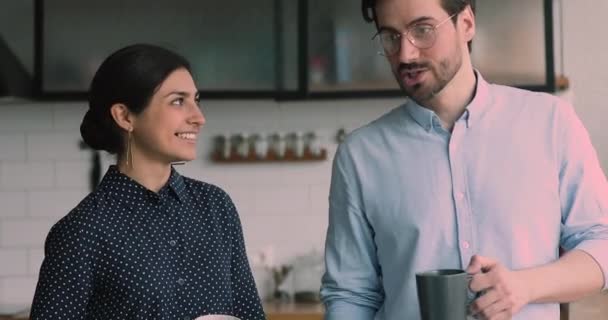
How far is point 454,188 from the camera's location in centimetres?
130

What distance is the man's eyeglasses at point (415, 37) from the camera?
1263 millimetres

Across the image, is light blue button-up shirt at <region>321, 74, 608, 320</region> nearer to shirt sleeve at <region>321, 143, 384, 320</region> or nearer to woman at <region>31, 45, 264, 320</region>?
shirt sleeve at <region>321, 143, 384, 320</region>

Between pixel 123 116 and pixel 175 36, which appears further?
pixel 175 36

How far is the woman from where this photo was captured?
1569 millimetres

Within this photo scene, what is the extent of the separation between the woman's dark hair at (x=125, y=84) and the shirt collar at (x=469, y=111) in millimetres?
533

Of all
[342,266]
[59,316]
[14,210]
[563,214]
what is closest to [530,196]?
[563,214]

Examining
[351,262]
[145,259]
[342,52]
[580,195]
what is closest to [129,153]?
[145,259]

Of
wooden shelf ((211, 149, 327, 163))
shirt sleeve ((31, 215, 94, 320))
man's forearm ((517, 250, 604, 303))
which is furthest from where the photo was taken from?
wooden shelf ((211, 149, 327, 163))

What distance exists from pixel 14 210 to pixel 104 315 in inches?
86.0

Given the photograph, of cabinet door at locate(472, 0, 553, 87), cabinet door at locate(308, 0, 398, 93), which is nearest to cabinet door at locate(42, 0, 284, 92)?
cabinet door at locate(308, 0, 398, 93)

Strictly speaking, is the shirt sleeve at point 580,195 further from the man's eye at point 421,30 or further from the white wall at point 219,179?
the white wall at point 219,179

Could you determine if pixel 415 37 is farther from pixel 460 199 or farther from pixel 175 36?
pixel 175 36

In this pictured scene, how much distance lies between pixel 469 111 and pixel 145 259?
59 centimetres

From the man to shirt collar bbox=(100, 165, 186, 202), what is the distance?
41 centimetres
